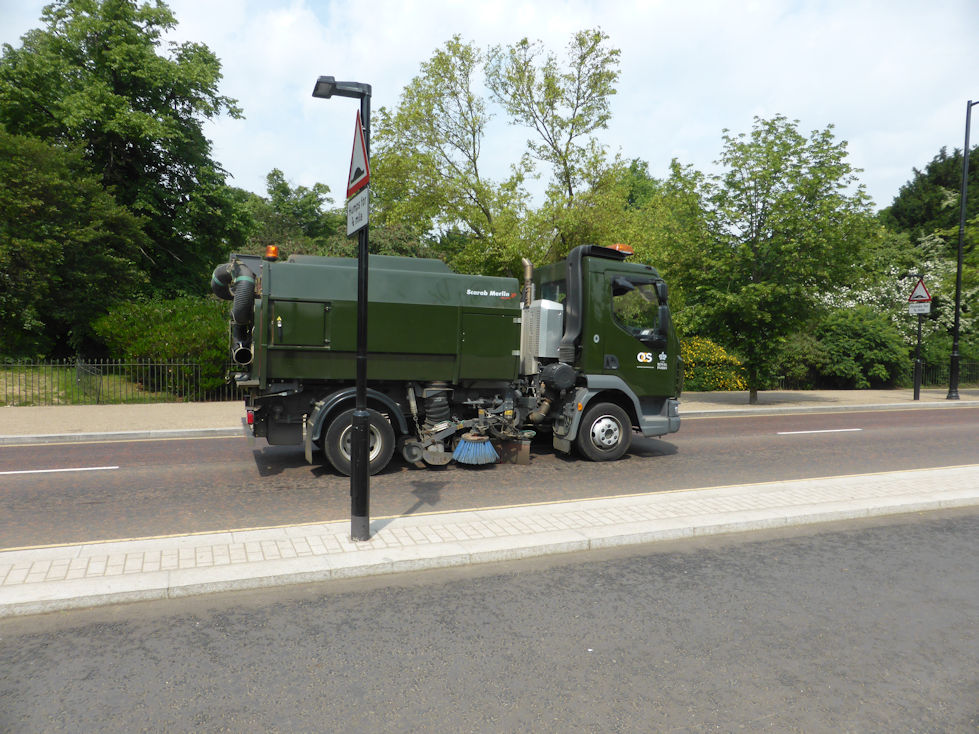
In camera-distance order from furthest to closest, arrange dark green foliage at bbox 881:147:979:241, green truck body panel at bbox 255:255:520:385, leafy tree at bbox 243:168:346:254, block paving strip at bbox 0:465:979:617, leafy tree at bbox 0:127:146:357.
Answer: leafy tree at bbox 243:168:346:254 → dark green foliage at bbox 881:147:979:241 → leafy tree at bbox 0:127:146:357 → green truck body panel at bbox 255:255:520:385 → block paving strip at bbox 0:465:979:617

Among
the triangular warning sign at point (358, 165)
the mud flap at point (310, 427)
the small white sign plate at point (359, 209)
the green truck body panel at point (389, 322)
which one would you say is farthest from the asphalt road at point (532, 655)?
the green truck body panel at point (389, 322)

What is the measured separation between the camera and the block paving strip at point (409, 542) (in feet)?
14.5

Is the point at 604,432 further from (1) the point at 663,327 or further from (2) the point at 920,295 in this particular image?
(2) the point at 920,295

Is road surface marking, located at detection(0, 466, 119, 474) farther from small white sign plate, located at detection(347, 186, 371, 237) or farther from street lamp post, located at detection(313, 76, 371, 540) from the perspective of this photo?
small white sign plate, located at detection(347, 186, 371, 237)

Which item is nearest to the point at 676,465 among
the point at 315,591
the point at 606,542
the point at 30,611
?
the point at 606,542

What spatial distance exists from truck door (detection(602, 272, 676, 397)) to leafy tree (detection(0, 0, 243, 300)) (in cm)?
2182

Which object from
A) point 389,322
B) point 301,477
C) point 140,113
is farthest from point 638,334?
point 140,113

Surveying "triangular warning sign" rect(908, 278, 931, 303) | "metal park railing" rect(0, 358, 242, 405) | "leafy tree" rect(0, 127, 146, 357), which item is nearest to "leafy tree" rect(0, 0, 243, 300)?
"leafy tree" rect(0, 127, 146, 357)

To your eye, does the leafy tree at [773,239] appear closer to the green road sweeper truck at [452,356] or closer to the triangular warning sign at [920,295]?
the triangular warning sign at [920,295]

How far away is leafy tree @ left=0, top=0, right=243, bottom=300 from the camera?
958 inches

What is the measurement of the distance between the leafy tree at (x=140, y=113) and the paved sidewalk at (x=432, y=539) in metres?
23.2


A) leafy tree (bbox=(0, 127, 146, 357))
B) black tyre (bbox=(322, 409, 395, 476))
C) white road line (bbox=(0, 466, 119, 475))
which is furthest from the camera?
leafy tree (bbox=(0, 127, 146, 357))

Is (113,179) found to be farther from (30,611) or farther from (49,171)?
(30,611)

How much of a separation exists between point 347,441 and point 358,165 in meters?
3.88
